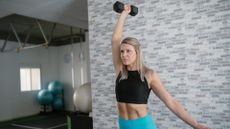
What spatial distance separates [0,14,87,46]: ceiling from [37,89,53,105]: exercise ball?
1.79 meters

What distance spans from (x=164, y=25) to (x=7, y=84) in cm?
608

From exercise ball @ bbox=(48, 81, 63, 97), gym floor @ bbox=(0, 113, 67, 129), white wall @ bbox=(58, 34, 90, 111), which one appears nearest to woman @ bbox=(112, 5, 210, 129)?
gym floor @ bbox=(0, 113, 67, 129)

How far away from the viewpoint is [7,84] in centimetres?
706

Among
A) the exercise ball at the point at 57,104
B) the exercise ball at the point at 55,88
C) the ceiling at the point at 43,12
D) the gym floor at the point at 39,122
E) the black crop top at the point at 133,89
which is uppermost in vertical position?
the ceiling at the point at 43,12

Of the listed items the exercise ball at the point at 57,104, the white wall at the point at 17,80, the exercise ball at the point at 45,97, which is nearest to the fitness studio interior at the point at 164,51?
the white wall at the point at 17,80

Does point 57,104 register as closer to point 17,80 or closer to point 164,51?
point 17,80

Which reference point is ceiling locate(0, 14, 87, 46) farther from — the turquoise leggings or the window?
the turquoise leggings

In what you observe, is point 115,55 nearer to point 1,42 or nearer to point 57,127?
point 57,127

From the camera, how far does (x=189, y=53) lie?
8.04 feet

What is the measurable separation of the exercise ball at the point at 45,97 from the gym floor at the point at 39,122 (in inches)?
19.1

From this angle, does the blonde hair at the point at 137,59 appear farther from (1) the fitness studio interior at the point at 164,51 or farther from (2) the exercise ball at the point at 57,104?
(2) the exercise ball at the point at 57,104

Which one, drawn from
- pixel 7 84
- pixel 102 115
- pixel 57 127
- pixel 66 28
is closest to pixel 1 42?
pixel 7 84

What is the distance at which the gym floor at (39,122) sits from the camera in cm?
610

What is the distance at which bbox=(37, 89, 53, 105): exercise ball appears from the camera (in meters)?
7.50
